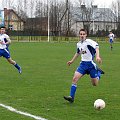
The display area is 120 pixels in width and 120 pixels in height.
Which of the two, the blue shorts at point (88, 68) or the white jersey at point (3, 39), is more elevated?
the white jersey at point (3, 39)

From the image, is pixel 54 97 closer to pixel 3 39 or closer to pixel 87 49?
pixel 87 49

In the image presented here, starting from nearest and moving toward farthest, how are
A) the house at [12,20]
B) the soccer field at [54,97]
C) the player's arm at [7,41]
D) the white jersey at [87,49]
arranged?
the soccer field at [54,97]
the white jersey at [87,49]
the player's arm at [7,41]
the house at [12,20]

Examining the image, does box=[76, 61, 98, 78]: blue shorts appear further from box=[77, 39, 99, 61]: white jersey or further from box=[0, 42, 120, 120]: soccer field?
box=[0, 42, 120, 120]: soccer field

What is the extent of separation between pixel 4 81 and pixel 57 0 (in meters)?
87.3

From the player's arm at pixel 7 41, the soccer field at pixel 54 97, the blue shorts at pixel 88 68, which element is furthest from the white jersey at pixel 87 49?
the player's arm at pixel 7 41

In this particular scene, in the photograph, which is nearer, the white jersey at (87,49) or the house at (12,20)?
the white jersey at (87,49)

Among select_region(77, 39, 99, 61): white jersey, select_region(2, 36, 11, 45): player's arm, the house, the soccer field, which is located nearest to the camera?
the soccer field

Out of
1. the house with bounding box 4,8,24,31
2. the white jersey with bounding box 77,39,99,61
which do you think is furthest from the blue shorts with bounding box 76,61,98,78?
the house with bounding box 4,8,24,31

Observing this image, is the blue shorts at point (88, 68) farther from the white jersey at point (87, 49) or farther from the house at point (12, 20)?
the house at point (12, 20)

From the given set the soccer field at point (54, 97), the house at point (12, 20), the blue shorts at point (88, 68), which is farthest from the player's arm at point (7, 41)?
the house at point (12, 20)

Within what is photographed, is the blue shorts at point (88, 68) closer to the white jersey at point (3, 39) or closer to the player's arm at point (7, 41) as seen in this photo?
the player's arm at point (7, 41)

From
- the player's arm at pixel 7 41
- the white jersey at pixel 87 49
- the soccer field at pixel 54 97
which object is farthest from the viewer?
the player's arm at pixel 7 41

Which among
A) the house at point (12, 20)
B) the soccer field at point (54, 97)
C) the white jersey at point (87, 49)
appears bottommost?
the soccer field at point (54, 97)

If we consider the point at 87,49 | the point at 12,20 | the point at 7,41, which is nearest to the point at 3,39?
the point at 7,41
